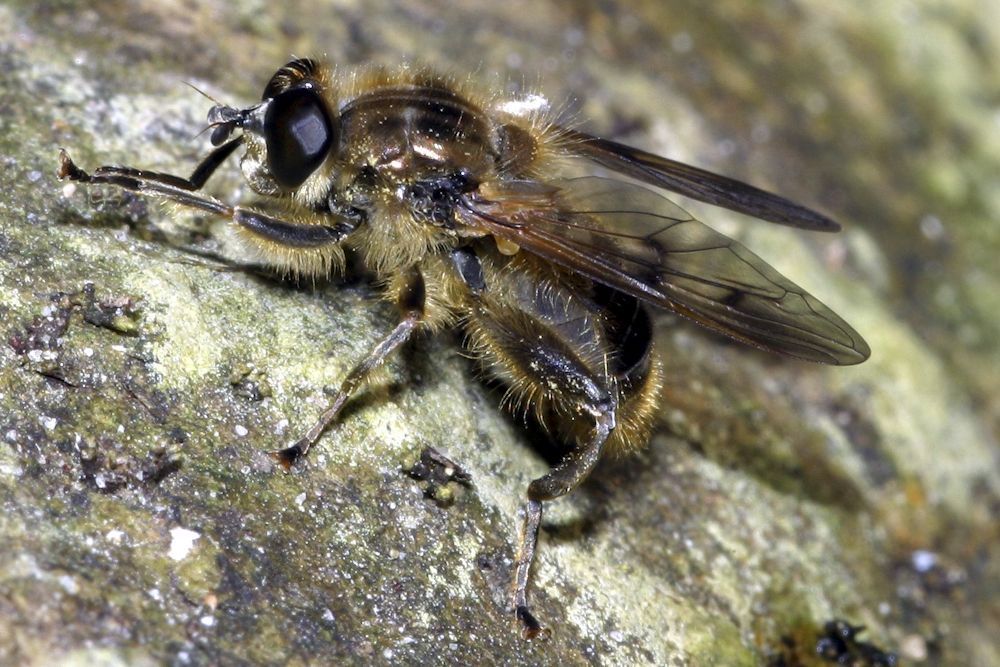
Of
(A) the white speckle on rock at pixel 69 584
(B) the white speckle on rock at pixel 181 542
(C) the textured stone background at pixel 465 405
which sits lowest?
(A) the white speckle on rock at pixel 69 584

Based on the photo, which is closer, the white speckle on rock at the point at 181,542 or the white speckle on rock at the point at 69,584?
the white speckle on rock at the point at 69,584

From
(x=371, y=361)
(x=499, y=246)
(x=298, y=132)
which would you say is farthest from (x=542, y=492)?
(x=298, y=132)

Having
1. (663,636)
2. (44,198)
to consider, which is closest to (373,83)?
(44,198)

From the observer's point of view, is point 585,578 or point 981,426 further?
point 981,426

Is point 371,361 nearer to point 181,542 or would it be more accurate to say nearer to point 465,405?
point 465,405

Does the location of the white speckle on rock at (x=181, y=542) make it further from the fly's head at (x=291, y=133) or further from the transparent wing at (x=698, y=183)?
the transparent wing at (x=698, y=183)

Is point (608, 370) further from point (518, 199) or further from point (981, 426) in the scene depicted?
point (981, 426)

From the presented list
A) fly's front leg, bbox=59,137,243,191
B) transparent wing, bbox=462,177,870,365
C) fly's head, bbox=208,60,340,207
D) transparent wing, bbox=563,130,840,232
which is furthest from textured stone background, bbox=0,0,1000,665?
transparent wing, bbox=563,130,840,232

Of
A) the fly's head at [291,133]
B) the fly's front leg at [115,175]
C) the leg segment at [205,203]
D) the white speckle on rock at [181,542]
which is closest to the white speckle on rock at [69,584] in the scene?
the white speckle on rock at [181,542]
